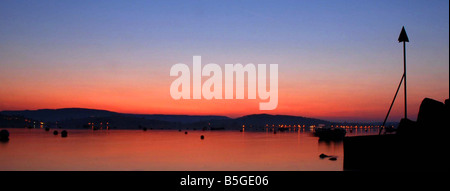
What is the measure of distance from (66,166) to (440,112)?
1696 inches

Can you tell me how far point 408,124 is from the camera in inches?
959
